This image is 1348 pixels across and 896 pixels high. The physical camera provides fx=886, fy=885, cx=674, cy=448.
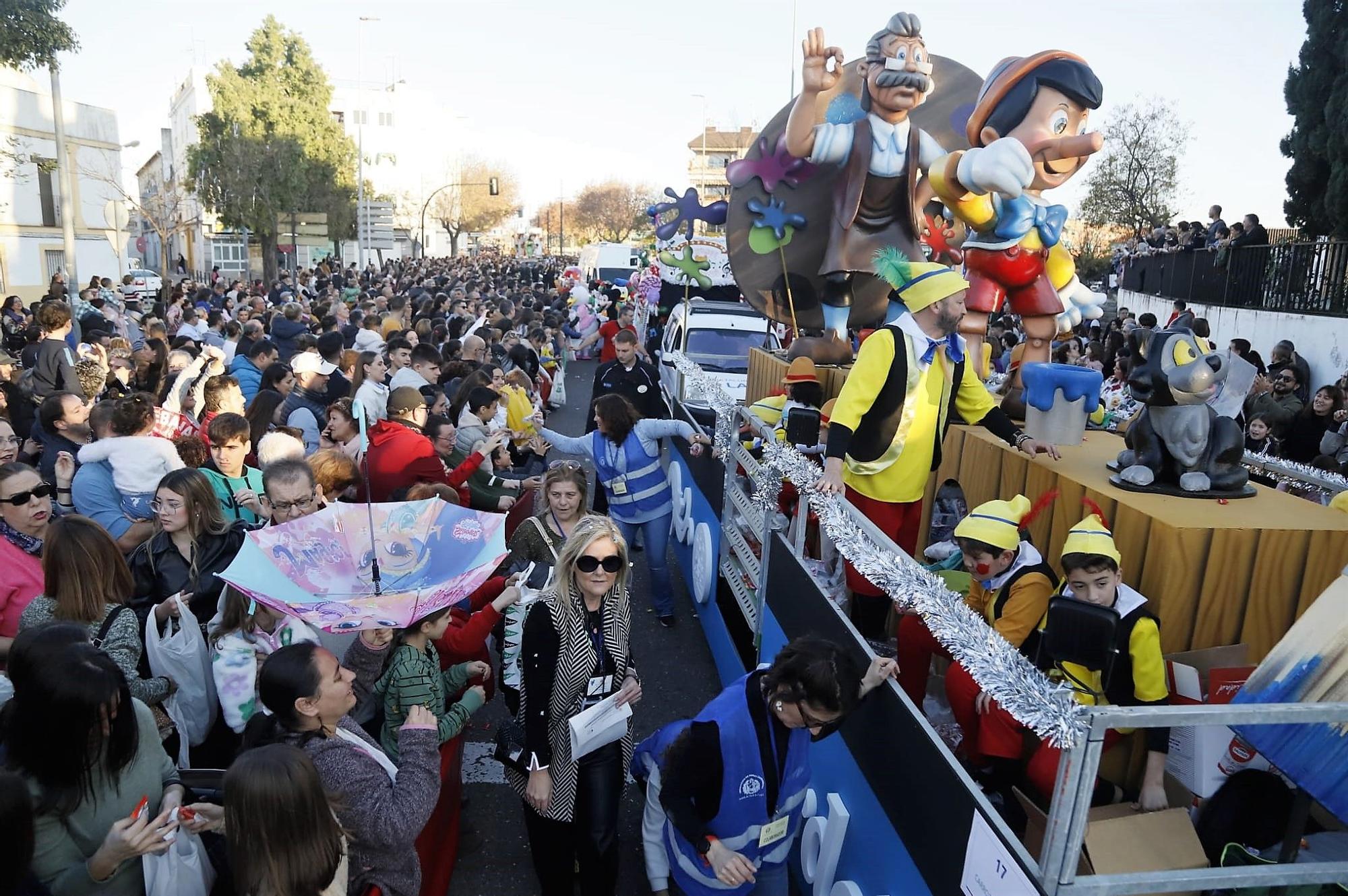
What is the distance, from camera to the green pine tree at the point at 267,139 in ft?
117

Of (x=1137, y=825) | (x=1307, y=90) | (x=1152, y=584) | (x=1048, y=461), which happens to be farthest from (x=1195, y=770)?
(x=1307, y=90)

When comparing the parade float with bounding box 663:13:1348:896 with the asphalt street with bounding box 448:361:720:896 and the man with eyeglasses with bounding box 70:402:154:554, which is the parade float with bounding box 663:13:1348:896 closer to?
the asphalt street with bounding box 448:361:720:896

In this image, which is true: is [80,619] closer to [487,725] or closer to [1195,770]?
[487,725]

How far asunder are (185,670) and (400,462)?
2179mm

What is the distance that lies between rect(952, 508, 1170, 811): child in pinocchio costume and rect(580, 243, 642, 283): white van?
1474 inches

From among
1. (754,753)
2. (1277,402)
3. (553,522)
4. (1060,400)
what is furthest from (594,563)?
(1277,402)

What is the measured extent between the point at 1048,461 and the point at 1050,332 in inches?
93.8

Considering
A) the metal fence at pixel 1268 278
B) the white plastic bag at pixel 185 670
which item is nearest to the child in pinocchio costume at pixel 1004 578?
the white plastic bag at pixel 185 670

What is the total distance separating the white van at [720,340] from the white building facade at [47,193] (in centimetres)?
2439

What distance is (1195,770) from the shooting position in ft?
8.66

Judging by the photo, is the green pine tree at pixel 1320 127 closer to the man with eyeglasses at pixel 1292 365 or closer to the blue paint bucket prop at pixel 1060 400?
the man with eyeglasses at pixel 1292 365

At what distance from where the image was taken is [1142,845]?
7.70 ft

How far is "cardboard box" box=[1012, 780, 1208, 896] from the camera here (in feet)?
7.47

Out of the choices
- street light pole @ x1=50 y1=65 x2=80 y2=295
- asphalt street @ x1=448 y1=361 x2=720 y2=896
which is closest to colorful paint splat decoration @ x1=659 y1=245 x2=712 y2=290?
asphalt street @ x1=448 y1=361 x2=720 y2=896
